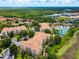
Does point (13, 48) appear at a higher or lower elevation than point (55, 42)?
higher

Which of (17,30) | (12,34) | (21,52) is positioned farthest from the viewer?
(17,30)

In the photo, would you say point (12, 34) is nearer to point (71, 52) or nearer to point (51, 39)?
point (51, 39)

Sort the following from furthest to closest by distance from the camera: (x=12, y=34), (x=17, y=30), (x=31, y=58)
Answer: (x=17, y=30), (x=12, y=34), (x=31, y=58)

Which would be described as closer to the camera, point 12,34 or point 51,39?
point 51,39

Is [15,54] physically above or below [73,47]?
above

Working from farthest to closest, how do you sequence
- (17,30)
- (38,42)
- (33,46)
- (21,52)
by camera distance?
(17,30) → (38,42) → (33,46) → (21,52)

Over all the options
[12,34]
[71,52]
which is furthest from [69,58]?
[12,34]

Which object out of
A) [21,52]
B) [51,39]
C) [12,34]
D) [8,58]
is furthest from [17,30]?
[8,58]

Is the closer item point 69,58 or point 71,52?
point 69,58

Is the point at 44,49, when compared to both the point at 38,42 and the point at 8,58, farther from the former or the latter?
the point at 8,58
